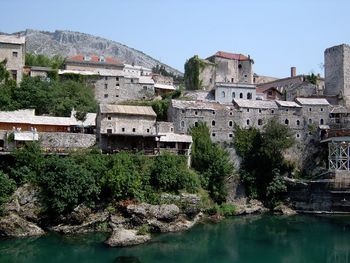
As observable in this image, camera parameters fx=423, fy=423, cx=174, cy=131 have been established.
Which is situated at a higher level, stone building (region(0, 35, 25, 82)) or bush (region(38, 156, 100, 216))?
stone building (region(0, 35, 25, 82))

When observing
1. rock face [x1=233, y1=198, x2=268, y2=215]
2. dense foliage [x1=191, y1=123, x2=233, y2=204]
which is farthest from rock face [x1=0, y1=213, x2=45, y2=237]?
rock face [x1=233, y1=198, x2=268, y2=215]

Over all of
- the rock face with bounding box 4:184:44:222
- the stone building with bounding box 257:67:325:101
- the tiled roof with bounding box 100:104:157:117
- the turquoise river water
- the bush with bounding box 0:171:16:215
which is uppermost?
the stone building with bounding box 257:67:325:101

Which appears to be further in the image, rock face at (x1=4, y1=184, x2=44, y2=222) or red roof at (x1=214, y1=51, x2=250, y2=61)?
red roof at (x1=214, y1=51, x2=250, y2=61)

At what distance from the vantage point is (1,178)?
3123cm

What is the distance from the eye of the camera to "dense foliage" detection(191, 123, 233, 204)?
39344 mm

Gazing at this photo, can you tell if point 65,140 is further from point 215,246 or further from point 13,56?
point 13,56

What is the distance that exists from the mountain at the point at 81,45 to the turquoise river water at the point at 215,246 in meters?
136

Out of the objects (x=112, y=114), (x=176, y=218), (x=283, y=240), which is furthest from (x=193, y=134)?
(x=283, y=240)

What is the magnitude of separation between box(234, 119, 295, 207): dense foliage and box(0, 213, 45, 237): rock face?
20474mm

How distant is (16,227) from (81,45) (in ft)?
516

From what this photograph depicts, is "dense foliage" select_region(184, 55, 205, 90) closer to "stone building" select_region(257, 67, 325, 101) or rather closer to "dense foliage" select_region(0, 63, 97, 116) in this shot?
"stone building" select_region(257, 67, 325, 101)

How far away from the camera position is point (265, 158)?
4238 centimetres

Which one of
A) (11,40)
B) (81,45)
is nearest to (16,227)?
(11,40)

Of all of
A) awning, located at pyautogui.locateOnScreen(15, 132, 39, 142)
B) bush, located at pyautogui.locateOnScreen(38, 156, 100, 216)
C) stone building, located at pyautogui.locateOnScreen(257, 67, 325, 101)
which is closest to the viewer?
bush, located at pyautogui.locateOnScreen(38, 156, 100, 216)
